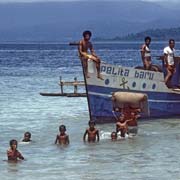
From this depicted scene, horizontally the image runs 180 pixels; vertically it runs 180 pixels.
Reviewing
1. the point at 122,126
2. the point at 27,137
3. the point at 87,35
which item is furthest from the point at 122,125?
the point at 87,35

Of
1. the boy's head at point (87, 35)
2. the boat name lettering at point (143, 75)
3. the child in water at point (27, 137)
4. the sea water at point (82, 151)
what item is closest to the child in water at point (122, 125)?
the sea water at point (82, 151)

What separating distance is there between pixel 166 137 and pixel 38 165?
4844 millimetres

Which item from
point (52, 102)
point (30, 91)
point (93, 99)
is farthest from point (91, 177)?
point (30, 91)

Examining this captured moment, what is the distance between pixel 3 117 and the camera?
79.0 ft

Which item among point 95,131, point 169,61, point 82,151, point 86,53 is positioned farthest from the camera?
point 169,61

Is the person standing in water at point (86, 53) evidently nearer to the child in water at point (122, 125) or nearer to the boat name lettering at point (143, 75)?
the boat name lettering at point (143, 75)

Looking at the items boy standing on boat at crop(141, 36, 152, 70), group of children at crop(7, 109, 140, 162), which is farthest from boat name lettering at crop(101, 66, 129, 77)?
group of children at crop(7, 109, 140, 162)

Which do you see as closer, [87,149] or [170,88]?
[87,149]

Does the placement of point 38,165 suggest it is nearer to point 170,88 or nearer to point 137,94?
point 137,94

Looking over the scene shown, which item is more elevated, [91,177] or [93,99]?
[93,99]

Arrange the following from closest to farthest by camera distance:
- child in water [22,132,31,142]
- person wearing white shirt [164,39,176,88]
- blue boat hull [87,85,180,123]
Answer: child in water [22,132,31,142], blue boat hull [87,85,180,123], person wearing white shirt [164,39,176,88]

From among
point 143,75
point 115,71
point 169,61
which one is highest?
point 169,61

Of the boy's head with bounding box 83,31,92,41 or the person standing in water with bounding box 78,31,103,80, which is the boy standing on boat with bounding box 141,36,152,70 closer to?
the person standing in water with bounding box 78,31,103,80

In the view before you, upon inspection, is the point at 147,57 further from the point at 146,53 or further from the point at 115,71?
the point at 115,71
